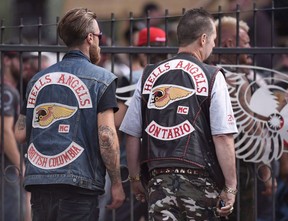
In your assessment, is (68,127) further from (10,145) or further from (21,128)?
(10,145)

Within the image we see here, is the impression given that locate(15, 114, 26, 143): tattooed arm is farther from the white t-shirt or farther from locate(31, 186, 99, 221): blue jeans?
the white t-shirt

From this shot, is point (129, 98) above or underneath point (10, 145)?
above

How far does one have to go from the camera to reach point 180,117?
21.4 feet

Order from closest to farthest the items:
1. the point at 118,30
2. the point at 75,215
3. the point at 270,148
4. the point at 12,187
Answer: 1. the point at 75,215
2. the point at 270,148
3. the point at 12,187
4. the point at 118,30

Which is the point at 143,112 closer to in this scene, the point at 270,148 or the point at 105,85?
the point at 105,85

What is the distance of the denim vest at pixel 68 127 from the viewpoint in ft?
21.4

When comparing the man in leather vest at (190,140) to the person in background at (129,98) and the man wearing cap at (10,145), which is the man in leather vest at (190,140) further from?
the man wearing cap at (10,145)

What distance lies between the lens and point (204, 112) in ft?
21.5

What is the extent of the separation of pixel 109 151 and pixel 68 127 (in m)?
0.30

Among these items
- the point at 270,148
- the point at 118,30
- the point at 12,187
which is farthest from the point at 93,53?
the point at 118,30

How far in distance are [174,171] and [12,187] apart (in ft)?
9.05

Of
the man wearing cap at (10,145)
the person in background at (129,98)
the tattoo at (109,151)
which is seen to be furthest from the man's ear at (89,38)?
the man wearing cap at (10,145)

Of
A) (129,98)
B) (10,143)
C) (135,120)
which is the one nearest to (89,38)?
(135,120)

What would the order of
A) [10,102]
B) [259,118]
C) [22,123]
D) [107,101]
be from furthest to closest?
[10,102] → [259,118] → [22,123] → [107,101]
